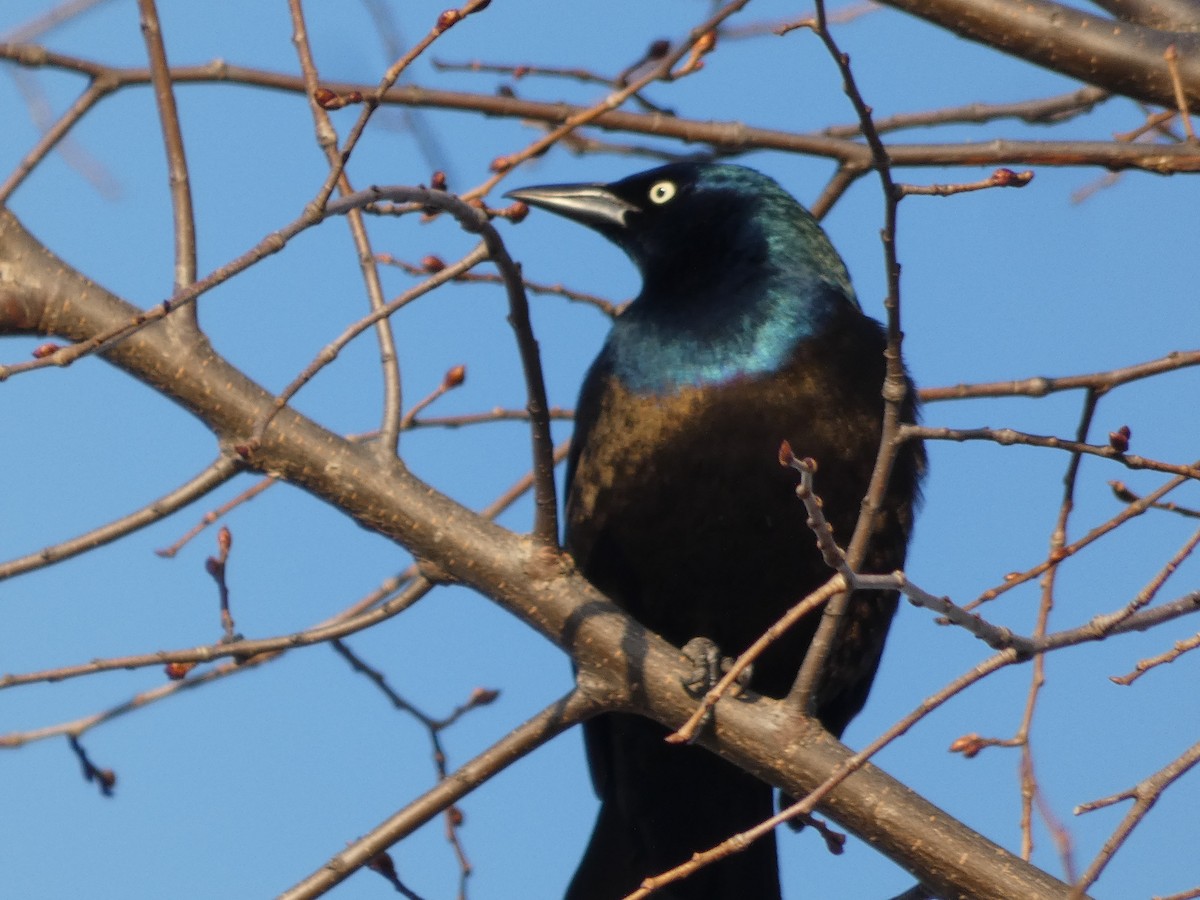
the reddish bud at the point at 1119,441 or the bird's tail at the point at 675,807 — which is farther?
the bird's tail at the point at 675,807

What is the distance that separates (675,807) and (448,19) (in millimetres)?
2042

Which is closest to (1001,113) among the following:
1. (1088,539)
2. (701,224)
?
(701,224)

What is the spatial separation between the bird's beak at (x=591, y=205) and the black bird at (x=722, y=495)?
422 millimetres

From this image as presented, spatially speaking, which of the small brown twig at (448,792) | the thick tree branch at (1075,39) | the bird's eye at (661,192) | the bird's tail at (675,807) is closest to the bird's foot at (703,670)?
the small brown twig at (448,792)

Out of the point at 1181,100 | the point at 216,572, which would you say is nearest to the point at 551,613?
the point at 216,572

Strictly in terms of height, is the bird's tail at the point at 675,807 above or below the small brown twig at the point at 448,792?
above

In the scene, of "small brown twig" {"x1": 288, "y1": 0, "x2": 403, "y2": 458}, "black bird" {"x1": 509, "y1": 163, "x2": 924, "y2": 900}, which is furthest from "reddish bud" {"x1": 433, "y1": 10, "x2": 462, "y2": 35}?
"black bird" {"x1": 509, "y1": 163, "x2": 924, "y2": 900}

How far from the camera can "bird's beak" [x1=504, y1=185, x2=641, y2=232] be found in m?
4.22

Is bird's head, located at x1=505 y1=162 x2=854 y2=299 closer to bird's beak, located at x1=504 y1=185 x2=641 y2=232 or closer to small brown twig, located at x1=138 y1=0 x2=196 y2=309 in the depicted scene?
bird's beak, located at x1=504 y1=185 x2=641 y2=232

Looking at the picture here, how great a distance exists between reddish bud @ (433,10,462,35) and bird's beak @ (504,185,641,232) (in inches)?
71.2

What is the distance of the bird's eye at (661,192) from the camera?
4195 mm

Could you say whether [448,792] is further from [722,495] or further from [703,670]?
[722,495]

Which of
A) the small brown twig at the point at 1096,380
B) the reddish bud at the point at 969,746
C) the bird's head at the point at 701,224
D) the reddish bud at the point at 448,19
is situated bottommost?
the reddish bud at the point at 969,746

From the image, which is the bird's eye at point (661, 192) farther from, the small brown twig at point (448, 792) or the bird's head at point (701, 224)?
the small brown twig at point (448, 792)
